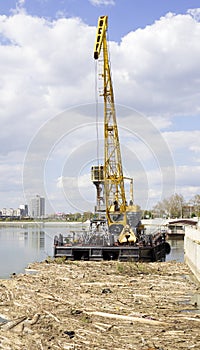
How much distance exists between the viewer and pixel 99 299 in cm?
1894

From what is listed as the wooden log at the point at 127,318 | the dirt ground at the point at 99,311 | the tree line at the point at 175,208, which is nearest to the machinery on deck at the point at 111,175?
the dirt ground at the point at 99,311

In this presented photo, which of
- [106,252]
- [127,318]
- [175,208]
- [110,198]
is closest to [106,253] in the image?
[106,252]

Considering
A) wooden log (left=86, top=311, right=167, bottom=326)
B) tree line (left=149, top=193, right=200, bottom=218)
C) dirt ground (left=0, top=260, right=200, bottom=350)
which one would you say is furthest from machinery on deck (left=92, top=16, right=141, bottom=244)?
tree line (left=149, top=193, right=200, bottom=218)

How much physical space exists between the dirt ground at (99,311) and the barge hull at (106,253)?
7.83 meters

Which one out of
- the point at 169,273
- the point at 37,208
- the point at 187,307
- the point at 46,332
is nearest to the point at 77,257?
the point at 169,273

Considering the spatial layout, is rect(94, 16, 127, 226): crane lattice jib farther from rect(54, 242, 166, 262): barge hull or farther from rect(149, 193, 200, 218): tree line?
rect(149, 193, 200, 218): tree line

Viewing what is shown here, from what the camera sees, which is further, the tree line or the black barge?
the tree line

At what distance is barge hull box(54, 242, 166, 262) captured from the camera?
117 feet

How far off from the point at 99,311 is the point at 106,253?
20.0 meters

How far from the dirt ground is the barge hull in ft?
25.7

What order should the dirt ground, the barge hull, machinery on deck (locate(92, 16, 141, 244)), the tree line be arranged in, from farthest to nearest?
the tree line < machinery on deck (locate(92, 16, 141, 244)) < the barge hull < the dirt ground

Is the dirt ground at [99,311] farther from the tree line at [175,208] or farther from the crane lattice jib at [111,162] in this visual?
the tree line at [175,208]

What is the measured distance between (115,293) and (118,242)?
62.7 ft

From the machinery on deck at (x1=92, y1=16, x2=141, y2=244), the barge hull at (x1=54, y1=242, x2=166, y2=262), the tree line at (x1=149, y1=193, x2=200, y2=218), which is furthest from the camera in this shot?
the tree line at (x1=149, y1=193, x2=200, y2=218)
